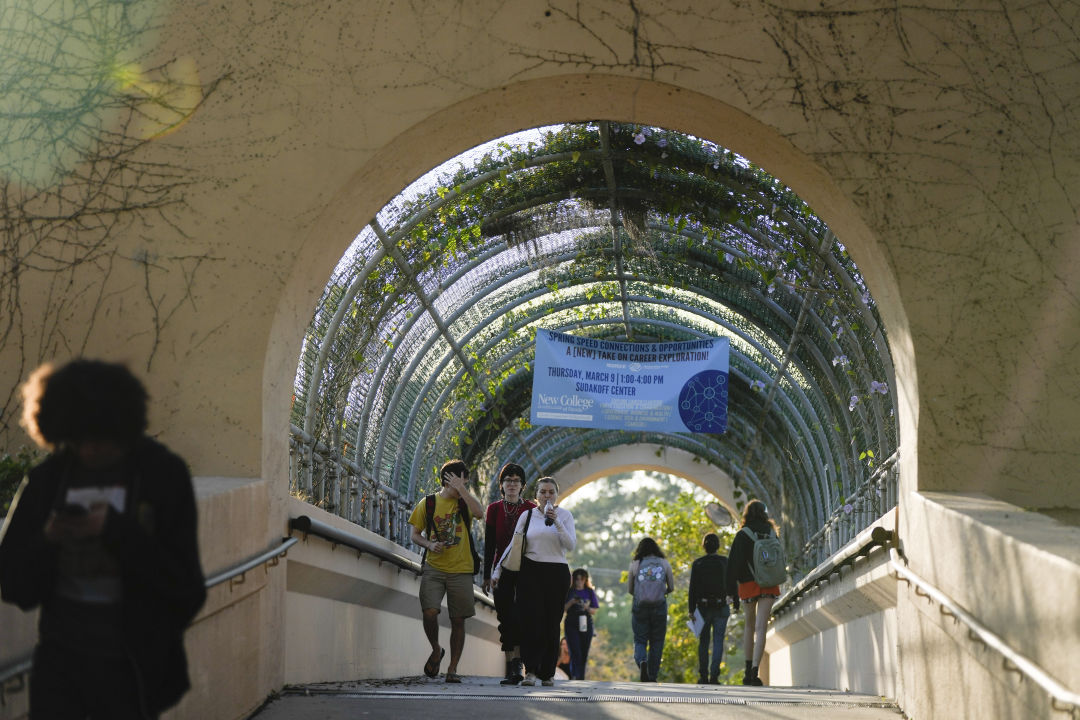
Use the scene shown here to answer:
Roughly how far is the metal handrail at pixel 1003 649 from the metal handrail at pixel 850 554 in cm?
66

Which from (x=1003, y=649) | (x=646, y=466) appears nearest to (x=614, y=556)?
(x=646, y=466)

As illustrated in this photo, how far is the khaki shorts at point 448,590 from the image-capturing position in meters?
10.4

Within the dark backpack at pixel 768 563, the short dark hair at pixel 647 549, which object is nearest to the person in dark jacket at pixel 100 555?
the dark backpack at pixel 768 563

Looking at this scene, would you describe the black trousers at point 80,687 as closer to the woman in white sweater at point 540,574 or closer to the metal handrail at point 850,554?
the metal handrail at point 850,554

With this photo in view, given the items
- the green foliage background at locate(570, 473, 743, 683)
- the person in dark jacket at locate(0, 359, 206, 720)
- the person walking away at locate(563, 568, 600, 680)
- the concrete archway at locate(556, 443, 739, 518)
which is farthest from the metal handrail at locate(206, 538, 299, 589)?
the green foliage background at locate(570, 473, 743, 683)

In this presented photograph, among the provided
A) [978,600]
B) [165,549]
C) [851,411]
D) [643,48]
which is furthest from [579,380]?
[165,549]

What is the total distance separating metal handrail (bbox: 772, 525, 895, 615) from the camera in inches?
298

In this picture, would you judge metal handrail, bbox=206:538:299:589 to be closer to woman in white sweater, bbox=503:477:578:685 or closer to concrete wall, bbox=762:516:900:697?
woman in white sweater, bbox=503:477:578:685

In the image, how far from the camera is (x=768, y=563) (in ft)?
40.2

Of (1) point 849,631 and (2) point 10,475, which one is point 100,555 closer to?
(2) point 10,475

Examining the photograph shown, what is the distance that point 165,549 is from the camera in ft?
12.2

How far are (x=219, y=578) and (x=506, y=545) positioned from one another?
4868 mm

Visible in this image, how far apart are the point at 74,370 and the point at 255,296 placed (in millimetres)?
3560

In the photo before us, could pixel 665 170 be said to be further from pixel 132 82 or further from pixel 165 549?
pixel 165 549
